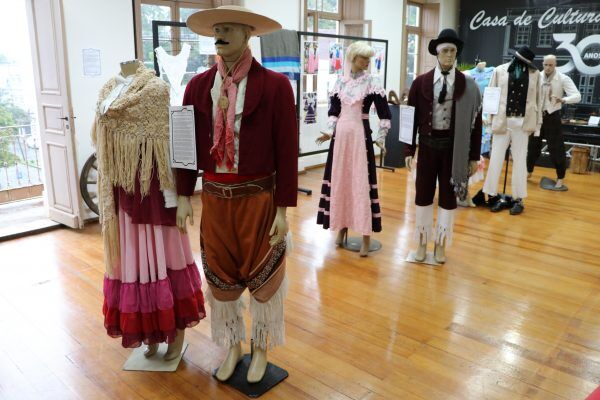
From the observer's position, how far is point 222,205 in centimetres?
204

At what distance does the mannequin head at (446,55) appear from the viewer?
10.5ft

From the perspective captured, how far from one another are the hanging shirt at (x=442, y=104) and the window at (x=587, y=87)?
579cm

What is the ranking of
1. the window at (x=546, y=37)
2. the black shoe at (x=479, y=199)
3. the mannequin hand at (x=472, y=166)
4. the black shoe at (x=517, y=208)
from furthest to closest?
the window at (x=546, y=37)
the black shoe at (x=479, y=199)
the black shoe at (x=517, y=208)
the mannequin hand at (x=472, y=166)

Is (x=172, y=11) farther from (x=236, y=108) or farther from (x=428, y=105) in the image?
(x=236, y=108)

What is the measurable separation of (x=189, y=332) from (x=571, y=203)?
4.41 m

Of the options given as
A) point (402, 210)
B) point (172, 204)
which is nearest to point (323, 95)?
point (402, 210)

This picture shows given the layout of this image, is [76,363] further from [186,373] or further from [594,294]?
[594,294]

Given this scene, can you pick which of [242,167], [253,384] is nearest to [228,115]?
[242,167]

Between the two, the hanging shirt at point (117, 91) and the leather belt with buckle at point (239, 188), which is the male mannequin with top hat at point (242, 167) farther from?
the hanging shirt at point (117, 91)

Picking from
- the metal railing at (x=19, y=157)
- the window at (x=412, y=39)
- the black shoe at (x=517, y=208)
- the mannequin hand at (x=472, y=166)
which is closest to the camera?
the mannequin hand at (x=472, y=166)

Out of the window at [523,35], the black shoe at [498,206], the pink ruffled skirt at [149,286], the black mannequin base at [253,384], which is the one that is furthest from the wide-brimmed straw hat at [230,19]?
the window at [523,35]

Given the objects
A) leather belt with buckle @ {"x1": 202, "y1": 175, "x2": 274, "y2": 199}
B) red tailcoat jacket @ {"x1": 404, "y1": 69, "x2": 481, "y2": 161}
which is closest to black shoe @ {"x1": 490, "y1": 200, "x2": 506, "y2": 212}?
red tailcoat jacket @ {"x1": 404, "y1": 69, "x2": 481, "y2": 161}

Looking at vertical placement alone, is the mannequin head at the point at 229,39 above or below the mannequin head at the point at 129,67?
above

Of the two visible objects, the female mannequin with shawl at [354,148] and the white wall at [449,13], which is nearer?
the female mannequin with shawl at [354,148]
